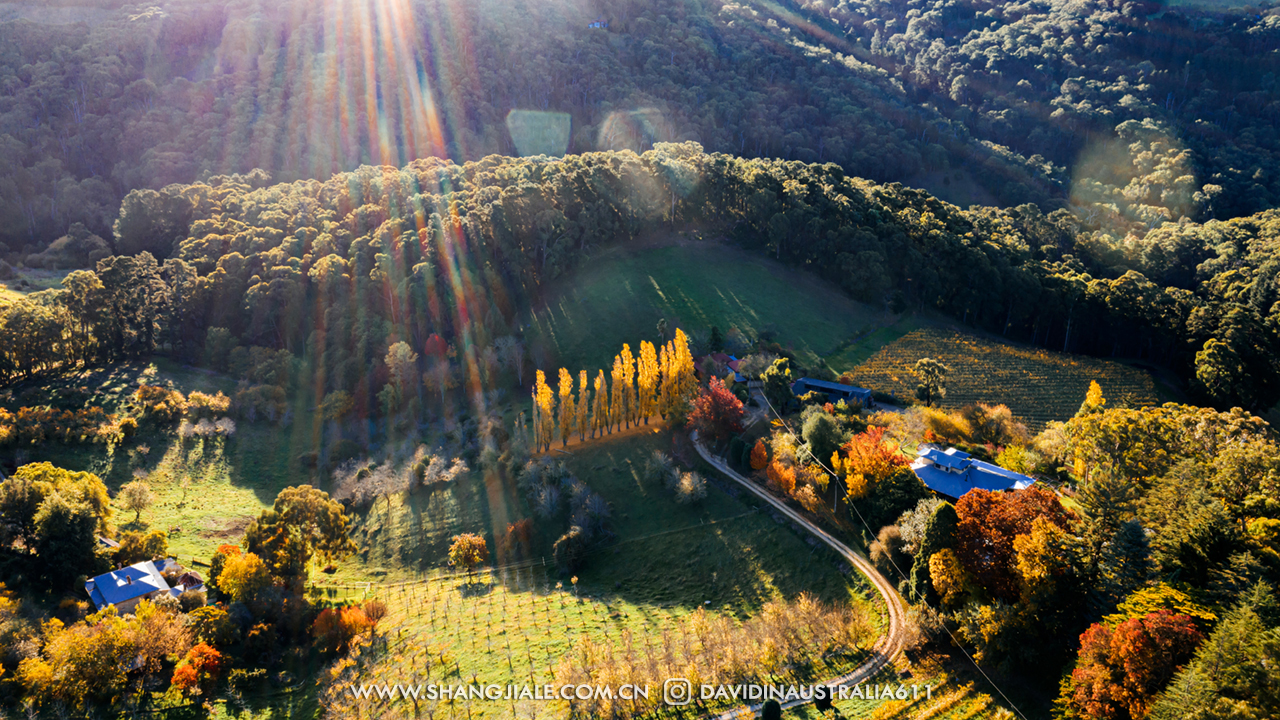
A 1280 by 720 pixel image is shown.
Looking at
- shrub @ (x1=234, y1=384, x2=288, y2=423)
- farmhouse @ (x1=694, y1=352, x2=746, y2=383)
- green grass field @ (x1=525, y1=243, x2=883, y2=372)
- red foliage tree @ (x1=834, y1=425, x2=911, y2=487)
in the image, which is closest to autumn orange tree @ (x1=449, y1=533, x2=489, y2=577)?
green grass field @ (x1=525, y1=243, x2=883, y2=372)

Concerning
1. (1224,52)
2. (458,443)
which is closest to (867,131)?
(1224,52)

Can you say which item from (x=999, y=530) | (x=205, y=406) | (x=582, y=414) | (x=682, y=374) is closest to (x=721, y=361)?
(x=682, y=374)

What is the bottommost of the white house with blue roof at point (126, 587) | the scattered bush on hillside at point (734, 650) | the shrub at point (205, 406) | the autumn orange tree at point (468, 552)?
the shrub at point (205, 406)

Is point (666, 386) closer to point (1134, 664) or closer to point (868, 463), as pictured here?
point (868, 463)

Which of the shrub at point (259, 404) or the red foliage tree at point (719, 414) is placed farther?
the shrub at point (259, 404)

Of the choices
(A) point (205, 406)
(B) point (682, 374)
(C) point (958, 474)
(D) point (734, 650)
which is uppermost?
(C) point (958, 474)

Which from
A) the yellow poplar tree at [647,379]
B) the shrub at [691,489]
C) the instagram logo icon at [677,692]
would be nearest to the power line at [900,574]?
the shrub at [691,489]

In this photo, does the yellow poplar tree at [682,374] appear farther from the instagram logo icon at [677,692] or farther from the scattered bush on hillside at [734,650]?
the instagram logo icon at [677,692]
